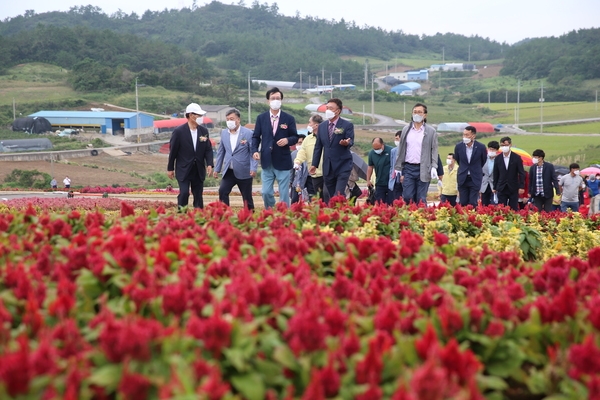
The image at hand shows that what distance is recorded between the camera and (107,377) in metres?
2.71

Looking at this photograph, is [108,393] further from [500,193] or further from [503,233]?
[500,193]

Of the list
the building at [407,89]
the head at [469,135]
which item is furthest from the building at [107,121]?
the building at [407,89]

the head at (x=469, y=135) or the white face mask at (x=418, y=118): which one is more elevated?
the white face mask at (x=418, y=118)

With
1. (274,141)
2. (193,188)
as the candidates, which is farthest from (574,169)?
(193,188)

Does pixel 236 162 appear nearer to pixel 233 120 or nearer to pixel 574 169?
pixel 233 120

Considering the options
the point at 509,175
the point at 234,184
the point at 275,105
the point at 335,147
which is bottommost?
the point at 509,175

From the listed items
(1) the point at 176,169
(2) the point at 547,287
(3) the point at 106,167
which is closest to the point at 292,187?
(1) the point at 176,169

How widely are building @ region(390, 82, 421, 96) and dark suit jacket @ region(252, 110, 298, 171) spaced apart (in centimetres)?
14310

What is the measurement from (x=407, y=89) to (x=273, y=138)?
147m

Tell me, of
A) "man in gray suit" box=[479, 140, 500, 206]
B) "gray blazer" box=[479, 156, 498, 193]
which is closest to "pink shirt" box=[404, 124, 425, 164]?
"man in gray suit" box=[479, 140, 500, 206]

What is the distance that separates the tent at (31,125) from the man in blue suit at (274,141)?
232ft

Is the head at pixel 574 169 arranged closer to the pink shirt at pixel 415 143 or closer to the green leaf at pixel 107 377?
the pink shirt at pixel 415 143

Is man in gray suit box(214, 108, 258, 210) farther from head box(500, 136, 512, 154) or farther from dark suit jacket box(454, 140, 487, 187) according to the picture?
head box(500, 136, 512, 154)

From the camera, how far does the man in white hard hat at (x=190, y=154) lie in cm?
1133
